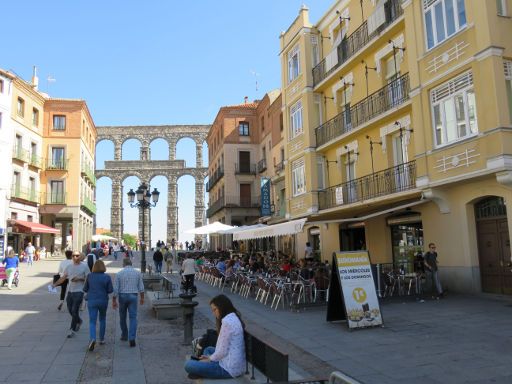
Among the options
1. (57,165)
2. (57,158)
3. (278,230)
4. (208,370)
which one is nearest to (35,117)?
(57,158)

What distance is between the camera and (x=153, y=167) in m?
66.8

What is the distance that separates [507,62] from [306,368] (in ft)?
32.7

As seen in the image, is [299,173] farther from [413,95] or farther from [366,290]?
[366,290]

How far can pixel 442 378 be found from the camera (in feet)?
20.0

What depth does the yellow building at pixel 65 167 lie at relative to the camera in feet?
133

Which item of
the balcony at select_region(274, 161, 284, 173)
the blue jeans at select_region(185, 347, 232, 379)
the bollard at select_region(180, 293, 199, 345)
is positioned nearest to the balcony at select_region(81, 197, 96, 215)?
the balcony at select_region(274, 161, 284, 173)

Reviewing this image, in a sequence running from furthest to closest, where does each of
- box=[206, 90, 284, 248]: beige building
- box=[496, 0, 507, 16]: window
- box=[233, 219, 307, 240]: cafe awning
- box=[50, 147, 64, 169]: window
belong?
1. box=[206, 90, 284, 248]: beige building
2. box=[50, 147, 64, 169]: window
3. box=[233, 219, 307, 240]: cafe awning
4. box=[496, 0, 507, 16]: window

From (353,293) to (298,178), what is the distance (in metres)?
13.8

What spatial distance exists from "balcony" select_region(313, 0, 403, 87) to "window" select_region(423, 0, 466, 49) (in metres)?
1.94

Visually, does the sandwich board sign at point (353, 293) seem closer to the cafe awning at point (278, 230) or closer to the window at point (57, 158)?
the cafe awning at point (278, 230)

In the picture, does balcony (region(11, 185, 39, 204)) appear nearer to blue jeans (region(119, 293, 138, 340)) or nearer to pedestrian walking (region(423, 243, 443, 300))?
blue jeans (region(119, 293, 138, 340))

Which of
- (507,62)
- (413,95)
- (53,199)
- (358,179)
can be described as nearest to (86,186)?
(53,199)

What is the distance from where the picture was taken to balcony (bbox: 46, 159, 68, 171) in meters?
40.5

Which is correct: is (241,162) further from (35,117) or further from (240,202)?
(35,117)
